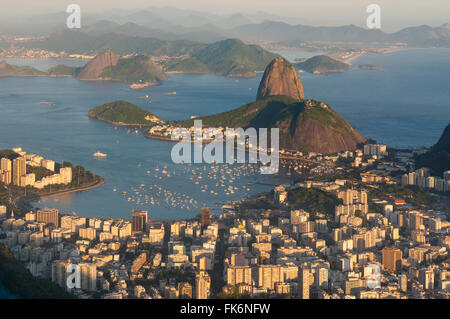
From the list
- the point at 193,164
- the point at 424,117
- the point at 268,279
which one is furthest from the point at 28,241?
the point at 424,117

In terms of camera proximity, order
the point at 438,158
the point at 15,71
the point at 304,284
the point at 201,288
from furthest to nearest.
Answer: the point at 15,71
the point at 438,158
the point at 304,284
the point at 201,288

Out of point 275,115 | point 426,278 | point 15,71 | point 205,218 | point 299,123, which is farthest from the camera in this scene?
point 15,71

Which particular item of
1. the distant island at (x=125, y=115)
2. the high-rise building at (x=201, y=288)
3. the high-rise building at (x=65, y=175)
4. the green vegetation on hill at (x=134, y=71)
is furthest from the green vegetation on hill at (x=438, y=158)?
the green vegetation on hill at (x=134, y=71)

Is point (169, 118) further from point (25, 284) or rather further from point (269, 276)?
point (25, 284)

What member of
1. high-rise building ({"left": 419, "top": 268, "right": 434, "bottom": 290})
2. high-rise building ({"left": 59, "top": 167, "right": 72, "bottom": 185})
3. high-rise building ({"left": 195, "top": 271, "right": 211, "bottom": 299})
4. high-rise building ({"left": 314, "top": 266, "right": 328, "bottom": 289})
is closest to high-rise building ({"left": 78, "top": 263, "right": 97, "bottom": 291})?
high-rise building ({"left": 195, "top": 271, "right": 211, "bottom": 299})

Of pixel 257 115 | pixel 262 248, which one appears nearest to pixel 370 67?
pixel 257 115

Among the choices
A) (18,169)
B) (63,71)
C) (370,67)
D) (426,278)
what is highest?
(370,67)

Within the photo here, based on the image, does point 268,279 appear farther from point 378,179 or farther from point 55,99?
point 55,99
